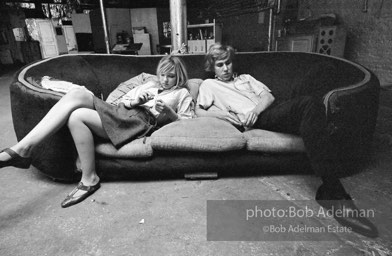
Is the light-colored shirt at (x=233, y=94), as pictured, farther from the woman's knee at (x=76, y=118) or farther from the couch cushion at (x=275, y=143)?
the woman's knee at (x=76, y=118)

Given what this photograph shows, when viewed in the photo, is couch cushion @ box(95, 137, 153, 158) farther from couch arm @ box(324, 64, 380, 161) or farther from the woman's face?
couch arm @ box(324, 64, 380, 161)

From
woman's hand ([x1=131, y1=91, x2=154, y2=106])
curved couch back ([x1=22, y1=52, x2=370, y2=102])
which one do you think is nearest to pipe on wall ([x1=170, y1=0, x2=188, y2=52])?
curved couch back ([x1=22, y1=52, x2=370, y2=102])

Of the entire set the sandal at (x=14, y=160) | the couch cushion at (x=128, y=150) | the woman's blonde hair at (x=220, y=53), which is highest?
the woman's blonde hair at (x=220, y=53)

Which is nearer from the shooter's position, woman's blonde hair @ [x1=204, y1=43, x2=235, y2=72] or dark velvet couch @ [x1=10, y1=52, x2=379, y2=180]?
dark velvet couch @ [x1=10, y1=52, x2=379, y2=180]

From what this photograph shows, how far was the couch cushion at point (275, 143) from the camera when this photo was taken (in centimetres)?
161

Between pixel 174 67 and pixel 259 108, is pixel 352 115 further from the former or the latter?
pixel 174 67

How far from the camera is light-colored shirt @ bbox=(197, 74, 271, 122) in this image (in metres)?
1.94

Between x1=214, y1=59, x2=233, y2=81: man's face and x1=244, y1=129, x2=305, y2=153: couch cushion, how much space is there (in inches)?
24.8

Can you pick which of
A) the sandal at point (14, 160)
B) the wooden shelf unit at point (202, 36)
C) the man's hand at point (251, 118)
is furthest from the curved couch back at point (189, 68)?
the wooden shelf unit at point (202, 36)

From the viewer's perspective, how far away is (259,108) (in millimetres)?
1806

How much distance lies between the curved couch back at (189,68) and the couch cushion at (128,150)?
82cm

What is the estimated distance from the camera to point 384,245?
1.13 meters

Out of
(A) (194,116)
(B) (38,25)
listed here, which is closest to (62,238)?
(A) (194,116)

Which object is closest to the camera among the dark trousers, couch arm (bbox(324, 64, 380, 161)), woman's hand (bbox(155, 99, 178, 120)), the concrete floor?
the concrete floor
